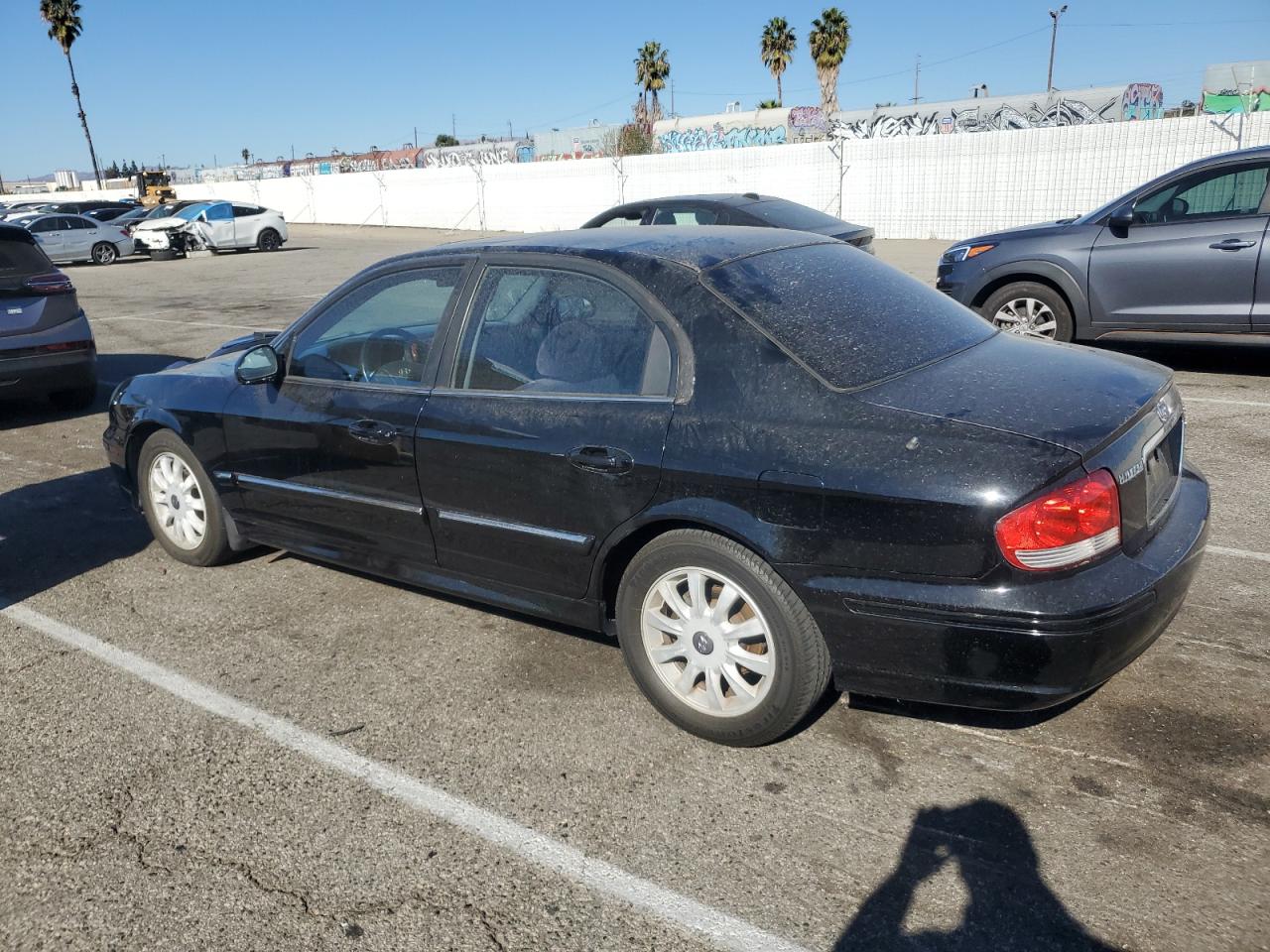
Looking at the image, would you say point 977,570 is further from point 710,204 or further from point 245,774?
point 710,204

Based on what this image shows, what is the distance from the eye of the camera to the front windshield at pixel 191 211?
30875 millimetres

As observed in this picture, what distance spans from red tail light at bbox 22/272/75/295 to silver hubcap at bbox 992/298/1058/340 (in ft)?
25.4

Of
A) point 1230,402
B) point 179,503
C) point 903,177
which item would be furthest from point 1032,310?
point 903,177

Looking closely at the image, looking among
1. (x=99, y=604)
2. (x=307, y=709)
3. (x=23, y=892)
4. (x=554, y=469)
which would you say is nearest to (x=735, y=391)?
(x=554, y=469)

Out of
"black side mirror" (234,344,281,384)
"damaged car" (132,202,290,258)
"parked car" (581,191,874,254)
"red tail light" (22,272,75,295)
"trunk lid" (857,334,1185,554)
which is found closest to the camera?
"trunk lid" (857,334,1185,554)

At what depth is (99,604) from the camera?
470 cm

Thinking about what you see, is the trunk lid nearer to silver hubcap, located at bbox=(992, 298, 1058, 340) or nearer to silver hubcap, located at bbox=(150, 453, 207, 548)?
silver hubcap, located at bbox=(150, 453, 207, 548)

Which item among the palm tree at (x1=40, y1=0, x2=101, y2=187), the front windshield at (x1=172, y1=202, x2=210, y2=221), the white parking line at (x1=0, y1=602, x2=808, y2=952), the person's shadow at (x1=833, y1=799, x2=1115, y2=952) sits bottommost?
the person's shadow at (x1=833, y1=799, x2=1115, y2=952)

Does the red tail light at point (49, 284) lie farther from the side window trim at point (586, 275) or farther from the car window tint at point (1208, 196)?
the car window tint at point (1208, 196)

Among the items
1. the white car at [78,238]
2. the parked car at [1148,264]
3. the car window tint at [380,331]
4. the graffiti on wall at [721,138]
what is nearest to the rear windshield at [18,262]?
the car window tint at [380,331]

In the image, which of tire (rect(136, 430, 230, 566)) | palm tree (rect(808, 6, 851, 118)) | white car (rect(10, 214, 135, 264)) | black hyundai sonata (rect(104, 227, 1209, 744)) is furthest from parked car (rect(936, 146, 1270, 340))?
palm tree (rect(808, 6, 851, 118))

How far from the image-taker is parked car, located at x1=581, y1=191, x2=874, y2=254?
10414 millimetres

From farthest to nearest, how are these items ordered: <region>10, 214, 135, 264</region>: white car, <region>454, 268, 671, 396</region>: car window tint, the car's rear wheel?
the car's rear wheel < <region>10, 214, 135, 264</region>: white car < <region>454, 268, 671, 396</region>: car window tint

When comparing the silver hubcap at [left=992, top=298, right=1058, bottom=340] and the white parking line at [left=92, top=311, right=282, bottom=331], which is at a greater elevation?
the silver hubcap at [left=992, top=298, right=1058, bottom=340]
